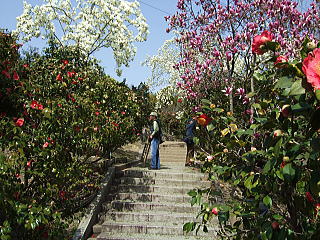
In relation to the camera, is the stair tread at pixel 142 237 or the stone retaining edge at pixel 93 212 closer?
the stone retaining edge at pixel 93 212

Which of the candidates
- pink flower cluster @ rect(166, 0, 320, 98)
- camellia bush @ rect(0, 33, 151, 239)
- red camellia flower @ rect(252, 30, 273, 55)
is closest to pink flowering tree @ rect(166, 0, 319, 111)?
pink flower cluster @ rect(166, 0, 320, 98)

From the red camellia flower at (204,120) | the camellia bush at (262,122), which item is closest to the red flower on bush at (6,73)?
the camellia bush at (262,122)

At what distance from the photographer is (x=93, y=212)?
655 centimetres

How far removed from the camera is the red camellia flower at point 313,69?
1.19 metres

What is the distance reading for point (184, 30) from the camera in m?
7.75

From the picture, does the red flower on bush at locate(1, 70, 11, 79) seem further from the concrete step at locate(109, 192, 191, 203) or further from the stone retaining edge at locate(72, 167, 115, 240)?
the concrete step at locate(109, 192, 191, 203)

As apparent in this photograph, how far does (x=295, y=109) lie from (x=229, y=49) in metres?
5.85

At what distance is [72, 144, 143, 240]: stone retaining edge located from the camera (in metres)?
5.83

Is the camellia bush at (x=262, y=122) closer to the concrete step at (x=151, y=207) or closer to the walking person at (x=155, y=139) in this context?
the concrete step at (x=151, y=207)

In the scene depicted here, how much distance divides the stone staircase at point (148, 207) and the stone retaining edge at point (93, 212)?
0.13 m

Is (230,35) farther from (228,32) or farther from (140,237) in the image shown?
(140,237)

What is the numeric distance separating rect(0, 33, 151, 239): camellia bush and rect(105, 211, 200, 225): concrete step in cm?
85

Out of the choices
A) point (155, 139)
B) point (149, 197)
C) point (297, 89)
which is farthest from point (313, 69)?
point (155, 139)

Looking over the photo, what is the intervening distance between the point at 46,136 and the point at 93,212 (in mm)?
2644
